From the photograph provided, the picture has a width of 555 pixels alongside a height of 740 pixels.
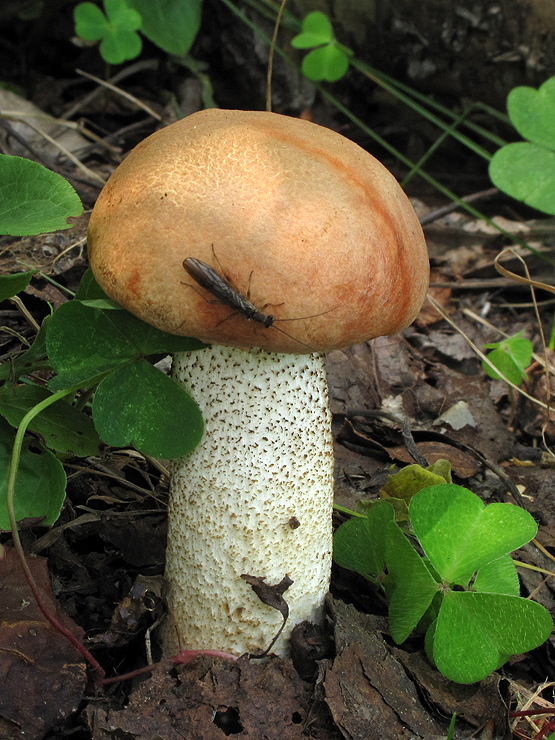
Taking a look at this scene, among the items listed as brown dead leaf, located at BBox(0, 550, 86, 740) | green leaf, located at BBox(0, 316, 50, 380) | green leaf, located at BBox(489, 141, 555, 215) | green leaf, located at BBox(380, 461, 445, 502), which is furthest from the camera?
green leaf, located at BBox(489, 141, 555, 215)

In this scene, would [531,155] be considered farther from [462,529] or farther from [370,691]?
[370,691]

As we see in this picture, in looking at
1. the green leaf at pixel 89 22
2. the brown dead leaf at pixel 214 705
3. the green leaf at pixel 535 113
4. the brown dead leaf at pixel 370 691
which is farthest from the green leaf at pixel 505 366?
the green leaf at pixel 89 22

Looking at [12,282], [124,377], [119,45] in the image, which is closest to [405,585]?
[124,377]

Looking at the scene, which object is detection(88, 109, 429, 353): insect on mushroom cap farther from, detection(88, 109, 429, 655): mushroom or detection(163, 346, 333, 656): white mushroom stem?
detection(163, 346, 333, 656): white mushroom stem

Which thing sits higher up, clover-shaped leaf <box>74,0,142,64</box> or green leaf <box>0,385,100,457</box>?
clover-shaped leaf <box>74,0,142,64</box>

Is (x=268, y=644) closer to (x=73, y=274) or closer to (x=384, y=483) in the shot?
(x=384, y=483)

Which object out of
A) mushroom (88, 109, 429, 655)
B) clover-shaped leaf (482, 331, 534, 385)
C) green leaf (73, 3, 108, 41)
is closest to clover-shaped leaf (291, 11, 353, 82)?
green leaf (73, 3, 108, 41)

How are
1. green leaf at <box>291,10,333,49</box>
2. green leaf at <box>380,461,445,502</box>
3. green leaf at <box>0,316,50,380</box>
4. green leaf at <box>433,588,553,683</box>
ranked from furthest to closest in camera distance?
green leaf at <box>291,10,333,49</box>, green leaf at <box>380,461,445,502</box>, green leaf at <box>0,316,50,380</box>, green leaf at <box>433,588,553,683</box>
